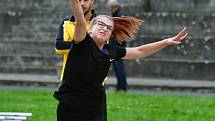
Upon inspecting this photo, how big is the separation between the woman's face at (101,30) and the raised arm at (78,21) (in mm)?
166

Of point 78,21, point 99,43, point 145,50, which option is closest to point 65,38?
point 99,43

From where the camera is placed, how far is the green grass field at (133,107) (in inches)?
389

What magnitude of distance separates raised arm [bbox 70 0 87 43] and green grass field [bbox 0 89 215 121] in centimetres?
440

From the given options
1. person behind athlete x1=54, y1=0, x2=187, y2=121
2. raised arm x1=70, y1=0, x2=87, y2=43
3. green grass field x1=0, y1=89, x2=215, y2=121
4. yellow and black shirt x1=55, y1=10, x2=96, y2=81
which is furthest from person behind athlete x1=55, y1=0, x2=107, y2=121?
green grass field x1=0, y1=89, x2=215, y2=121

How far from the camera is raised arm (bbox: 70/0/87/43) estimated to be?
5.19 m

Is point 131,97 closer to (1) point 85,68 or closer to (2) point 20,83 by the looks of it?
(2) point 20,83

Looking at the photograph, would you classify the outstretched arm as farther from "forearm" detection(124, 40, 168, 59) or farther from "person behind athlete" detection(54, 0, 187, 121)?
"person behind athlete" detection(54, 0, 187, 121)

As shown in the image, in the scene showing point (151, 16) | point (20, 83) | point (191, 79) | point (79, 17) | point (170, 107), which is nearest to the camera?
point (79, 17)

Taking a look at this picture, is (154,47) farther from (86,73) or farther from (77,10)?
(77,10)

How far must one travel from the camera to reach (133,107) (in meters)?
11.0

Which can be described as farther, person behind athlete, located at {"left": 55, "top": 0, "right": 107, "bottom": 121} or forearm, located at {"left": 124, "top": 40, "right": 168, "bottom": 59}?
forearm, located at {"left": 124, "top": 40, "right": 168, "bottom": 59}

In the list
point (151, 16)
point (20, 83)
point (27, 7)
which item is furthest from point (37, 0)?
point (20, 83)

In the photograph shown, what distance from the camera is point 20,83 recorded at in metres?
16.8

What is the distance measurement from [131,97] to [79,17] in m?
7.71
